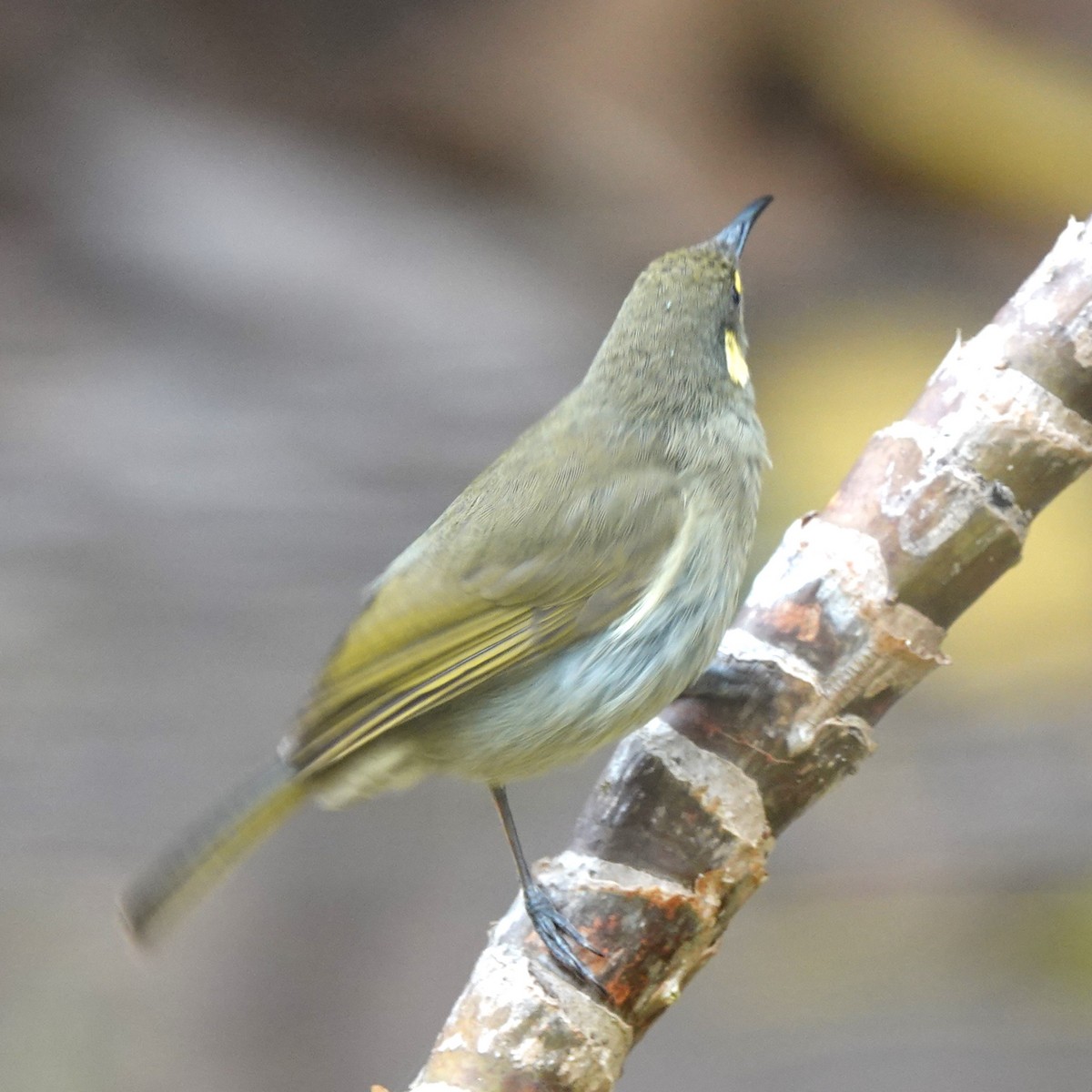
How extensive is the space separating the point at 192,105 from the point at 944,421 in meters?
2.66

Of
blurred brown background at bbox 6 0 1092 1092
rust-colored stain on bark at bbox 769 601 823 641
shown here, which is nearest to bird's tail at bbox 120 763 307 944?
rust-colored stain on bark at bbox 769 601 823 641

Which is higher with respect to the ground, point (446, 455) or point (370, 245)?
point (370, 245)

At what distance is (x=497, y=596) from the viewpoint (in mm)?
1943

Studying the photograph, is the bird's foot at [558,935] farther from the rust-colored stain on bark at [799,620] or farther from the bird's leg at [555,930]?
the rust-colored stain on bark at [799,620]

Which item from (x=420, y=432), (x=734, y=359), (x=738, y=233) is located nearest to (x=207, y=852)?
(x=734, y=359)

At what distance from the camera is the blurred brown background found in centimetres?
342

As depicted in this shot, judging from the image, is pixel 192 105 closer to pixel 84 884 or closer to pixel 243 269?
pixel 243 269

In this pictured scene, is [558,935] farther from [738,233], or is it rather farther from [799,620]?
[738,233]

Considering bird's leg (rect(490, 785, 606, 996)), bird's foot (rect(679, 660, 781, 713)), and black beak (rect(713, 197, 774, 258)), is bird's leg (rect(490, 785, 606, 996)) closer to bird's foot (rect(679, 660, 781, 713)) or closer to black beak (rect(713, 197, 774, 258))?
bird's foot (rect(679, 660, 781, 713))

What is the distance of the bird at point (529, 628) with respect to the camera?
6.07 ft

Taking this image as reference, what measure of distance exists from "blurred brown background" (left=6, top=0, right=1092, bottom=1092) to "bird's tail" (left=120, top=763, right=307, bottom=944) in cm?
168

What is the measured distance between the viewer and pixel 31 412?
371 cm

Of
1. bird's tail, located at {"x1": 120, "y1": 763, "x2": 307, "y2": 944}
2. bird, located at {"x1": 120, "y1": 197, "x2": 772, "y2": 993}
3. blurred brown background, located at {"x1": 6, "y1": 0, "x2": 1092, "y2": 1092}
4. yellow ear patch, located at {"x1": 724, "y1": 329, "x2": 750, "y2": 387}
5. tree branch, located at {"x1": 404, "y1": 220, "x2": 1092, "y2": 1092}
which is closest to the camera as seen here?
tree branch, located at {"x1": 404, "y1": 220, "x2": 1092, "y2": 1092}

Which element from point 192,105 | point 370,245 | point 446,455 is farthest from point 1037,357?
point 192,105
